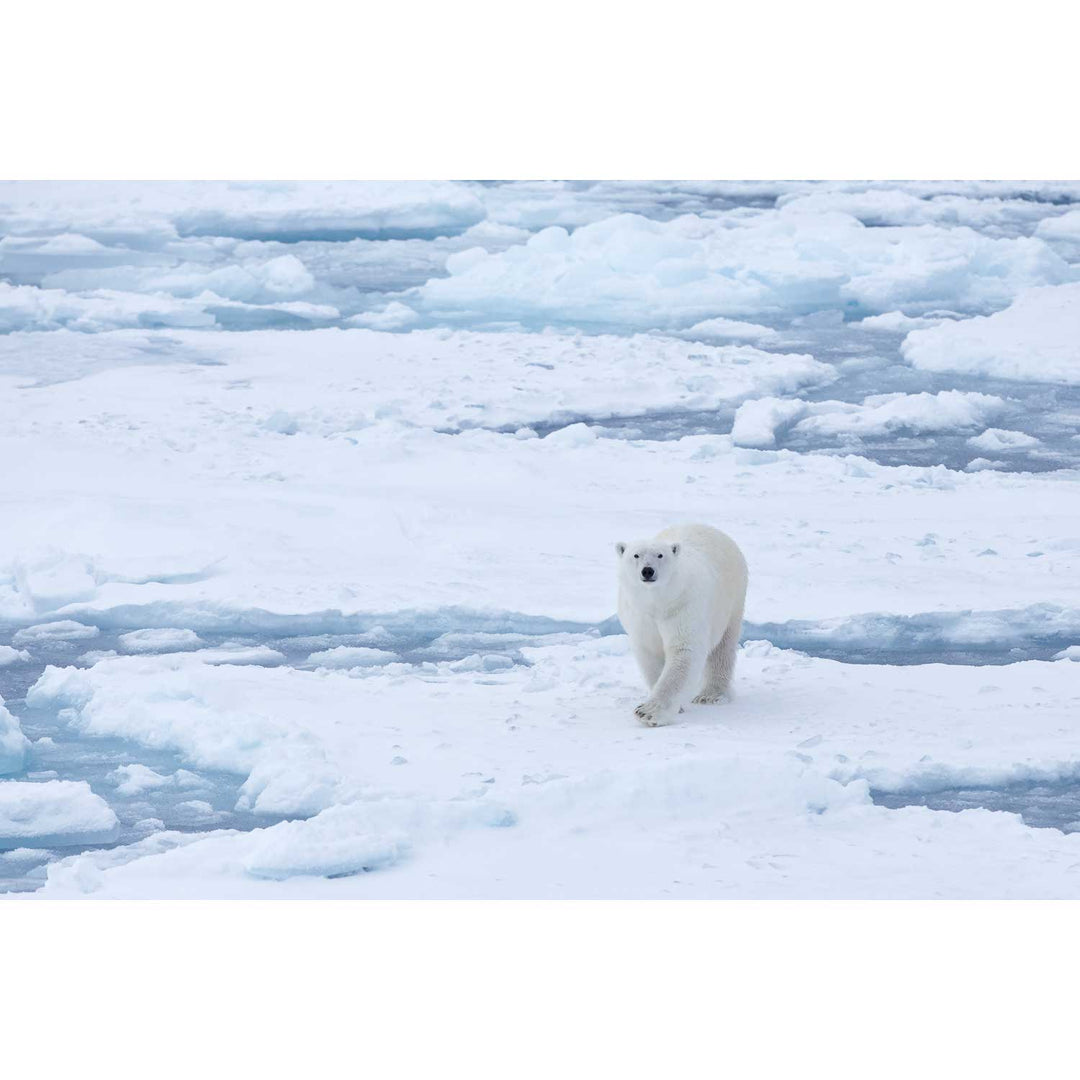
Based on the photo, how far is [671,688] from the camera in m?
4.39

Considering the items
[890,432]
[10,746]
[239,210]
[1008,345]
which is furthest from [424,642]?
[1008,345]

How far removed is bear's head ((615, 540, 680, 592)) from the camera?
170 inches

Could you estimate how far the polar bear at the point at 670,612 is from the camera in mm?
4363

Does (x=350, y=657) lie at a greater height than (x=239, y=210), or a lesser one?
lesser

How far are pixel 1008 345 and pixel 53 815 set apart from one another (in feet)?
12.7

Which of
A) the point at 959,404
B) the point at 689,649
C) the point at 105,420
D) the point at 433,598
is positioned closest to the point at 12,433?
the point at 105,420

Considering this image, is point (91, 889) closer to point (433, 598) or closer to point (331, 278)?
point (433, 598)

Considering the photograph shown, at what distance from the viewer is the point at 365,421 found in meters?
6.01

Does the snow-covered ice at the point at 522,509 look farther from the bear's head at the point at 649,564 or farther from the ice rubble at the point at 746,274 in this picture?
the bear's head at the point at 649,564

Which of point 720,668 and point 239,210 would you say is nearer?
point 720,668

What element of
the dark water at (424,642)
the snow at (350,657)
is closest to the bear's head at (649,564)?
the dark water at (424,642)

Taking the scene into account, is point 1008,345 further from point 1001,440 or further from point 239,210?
point 239,210

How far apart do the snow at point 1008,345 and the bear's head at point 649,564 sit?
6.94 ft

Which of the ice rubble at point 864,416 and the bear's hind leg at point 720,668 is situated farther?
the ice rubble at point 864,416
